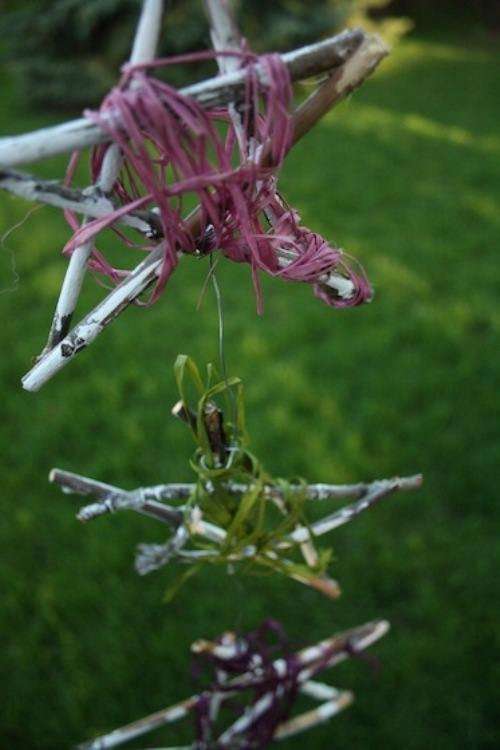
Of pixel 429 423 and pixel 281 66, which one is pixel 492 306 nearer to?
pixel 429 423

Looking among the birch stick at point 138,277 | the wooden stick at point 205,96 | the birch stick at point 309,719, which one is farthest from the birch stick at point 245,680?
the wooden stick at point 205,96

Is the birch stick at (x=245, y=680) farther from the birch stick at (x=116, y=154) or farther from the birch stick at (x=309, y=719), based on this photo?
the birch stick at (x=116, y=154)

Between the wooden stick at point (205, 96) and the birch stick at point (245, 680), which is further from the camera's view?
the birch stick at point (245, 680)

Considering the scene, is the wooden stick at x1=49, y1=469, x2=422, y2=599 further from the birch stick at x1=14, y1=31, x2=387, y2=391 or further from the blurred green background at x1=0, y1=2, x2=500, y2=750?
the birch stick at x1=14, y1=31, x2=387, y2=391

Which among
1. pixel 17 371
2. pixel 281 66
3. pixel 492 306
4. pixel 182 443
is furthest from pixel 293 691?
pixel 492 306

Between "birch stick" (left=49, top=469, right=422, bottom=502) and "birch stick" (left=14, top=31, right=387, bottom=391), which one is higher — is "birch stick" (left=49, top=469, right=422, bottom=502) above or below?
below

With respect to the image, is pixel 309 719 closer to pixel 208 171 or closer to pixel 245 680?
pixel 245 680

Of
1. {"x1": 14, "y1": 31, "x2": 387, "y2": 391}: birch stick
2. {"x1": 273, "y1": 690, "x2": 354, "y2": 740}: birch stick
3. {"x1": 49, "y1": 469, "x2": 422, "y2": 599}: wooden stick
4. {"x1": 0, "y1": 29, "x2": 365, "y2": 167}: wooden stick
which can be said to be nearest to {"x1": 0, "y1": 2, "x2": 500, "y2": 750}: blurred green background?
{"x1": 49, "y1": 469, "x2": 422, "y2": 599}: wooden stick
